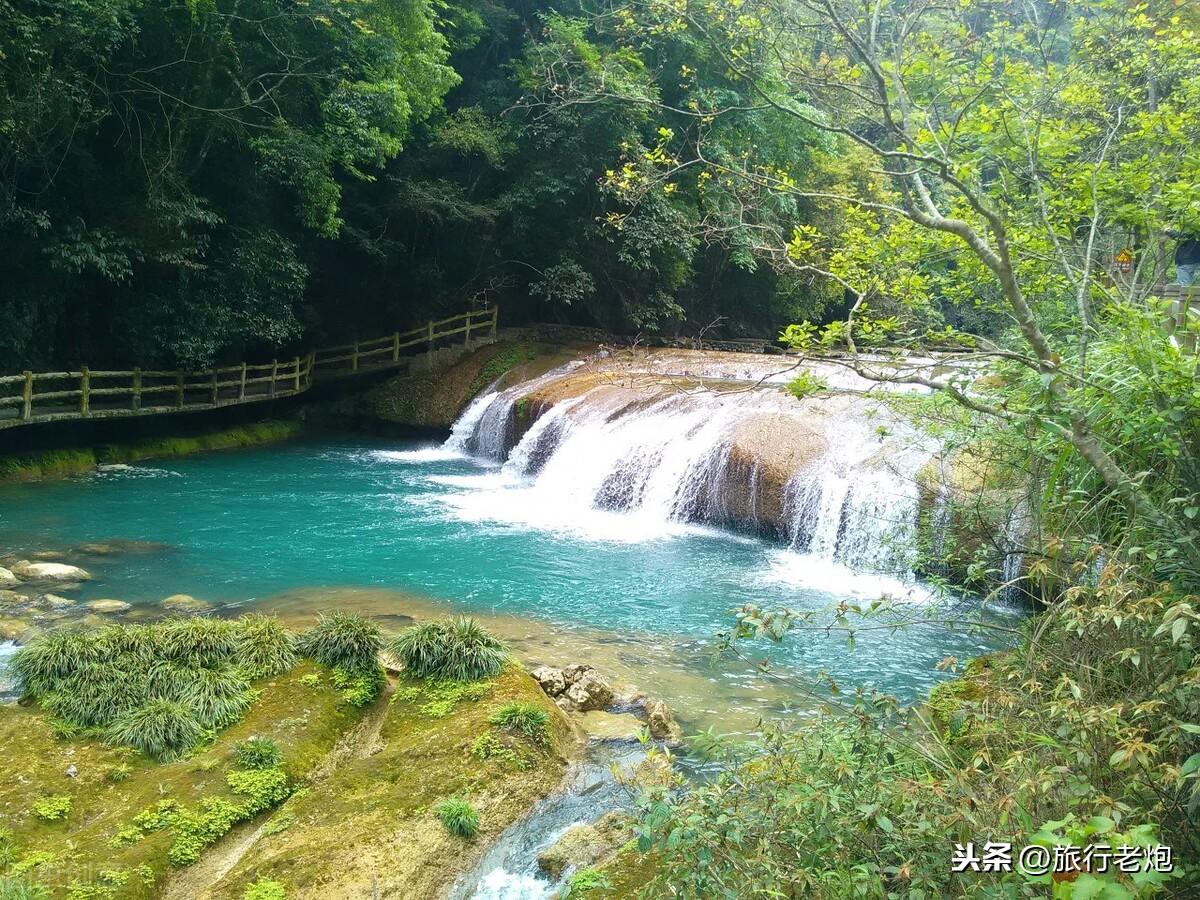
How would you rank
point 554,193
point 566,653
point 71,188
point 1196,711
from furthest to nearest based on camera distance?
1. point 554,193
2. point 71,188
3. point 566,653
4. point 1196,711

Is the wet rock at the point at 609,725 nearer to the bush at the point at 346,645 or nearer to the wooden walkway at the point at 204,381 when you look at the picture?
the bush at the point at 346,645

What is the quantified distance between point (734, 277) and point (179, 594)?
20.2 meters

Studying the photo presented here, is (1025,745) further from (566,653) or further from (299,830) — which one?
(566,653)

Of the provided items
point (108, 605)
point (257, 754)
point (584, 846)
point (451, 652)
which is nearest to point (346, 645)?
point (451, 652)

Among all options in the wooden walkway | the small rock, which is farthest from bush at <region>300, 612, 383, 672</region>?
the wooden walkway

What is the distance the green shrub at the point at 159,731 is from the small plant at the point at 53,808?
1.87 feet

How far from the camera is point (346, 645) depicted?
663cm

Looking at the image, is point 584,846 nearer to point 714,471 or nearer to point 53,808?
point 53,808

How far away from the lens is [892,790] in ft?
11.3

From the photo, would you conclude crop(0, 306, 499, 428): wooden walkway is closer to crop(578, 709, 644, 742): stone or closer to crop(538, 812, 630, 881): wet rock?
crop(578, 709, 644, 742): stone

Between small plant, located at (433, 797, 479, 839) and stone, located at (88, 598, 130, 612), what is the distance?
5656mm

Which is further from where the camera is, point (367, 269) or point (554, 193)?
point (367, 269)

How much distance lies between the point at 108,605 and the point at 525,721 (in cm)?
564

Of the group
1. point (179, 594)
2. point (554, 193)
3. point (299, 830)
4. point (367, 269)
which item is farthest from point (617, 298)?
point (299, 830)
